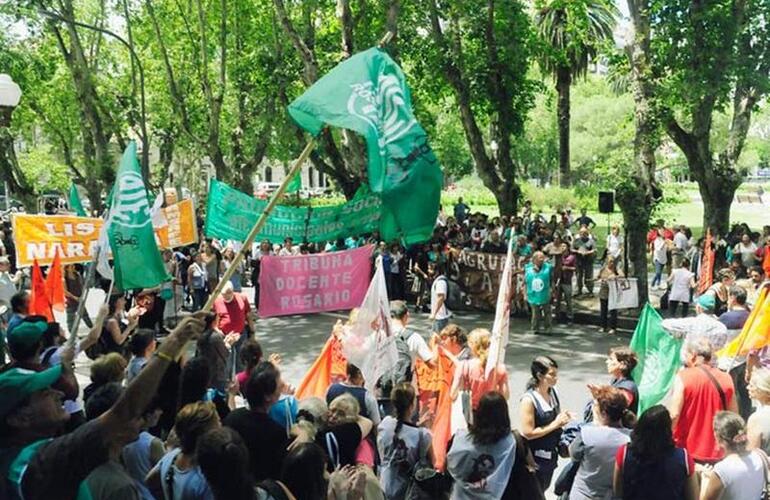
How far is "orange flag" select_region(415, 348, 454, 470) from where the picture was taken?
658cm

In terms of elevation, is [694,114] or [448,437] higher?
[694,114]

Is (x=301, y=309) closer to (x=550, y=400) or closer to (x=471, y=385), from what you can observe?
(x=471, y=385)

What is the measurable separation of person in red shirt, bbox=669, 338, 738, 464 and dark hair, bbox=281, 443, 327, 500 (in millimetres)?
2947

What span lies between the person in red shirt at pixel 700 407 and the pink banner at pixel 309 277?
399 centimetres

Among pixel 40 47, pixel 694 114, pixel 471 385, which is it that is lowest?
pixel 471 385

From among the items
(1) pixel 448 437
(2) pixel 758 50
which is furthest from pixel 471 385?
(2) pixel 758 50

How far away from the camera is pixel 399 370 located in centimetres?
741

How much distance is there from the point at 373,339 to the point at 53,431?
13.1ft

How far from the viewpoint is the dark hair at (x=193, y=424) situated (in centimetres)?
404

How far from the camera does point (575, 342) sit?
13555mm

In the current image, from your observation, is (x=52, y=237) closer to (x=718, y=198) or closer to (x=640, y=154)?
(x=640, y=154)

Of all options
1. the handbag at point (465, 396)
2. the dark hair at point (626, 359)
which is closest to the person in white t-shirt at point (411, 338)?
the handbag at point (465, 396)

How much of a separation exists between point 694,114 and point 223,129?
810 inches

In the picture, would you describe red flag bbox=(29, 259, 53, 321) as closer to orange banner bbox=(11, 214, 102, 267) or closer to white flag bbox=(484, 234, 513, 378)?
orange banner bbox=(11, 214, 102, 267)
